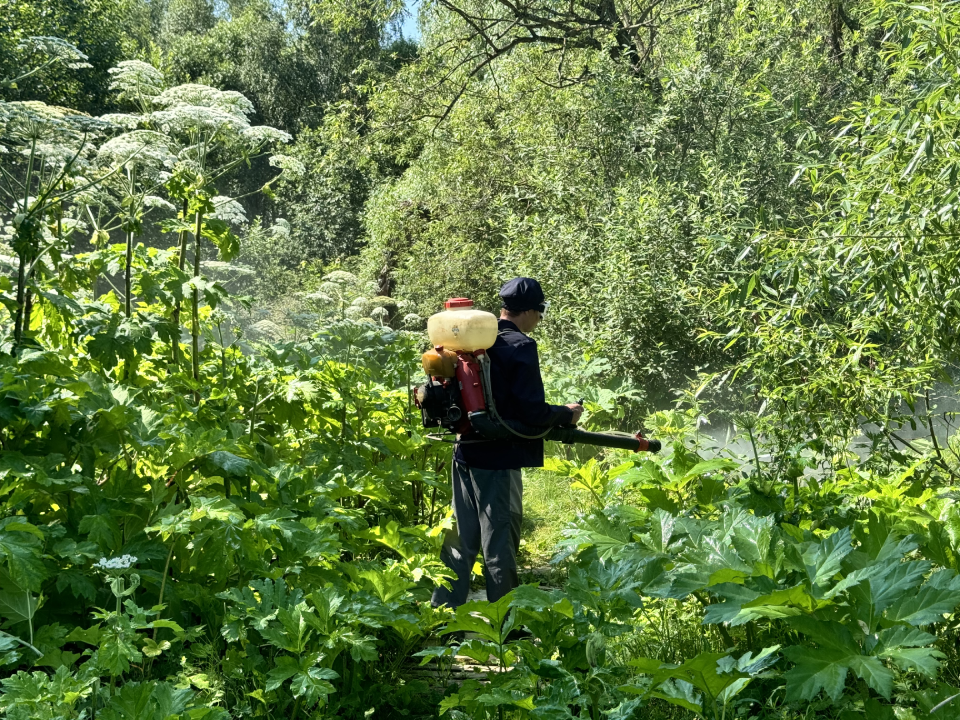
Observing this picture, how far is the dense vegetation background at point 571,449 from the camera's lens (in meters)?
2.41

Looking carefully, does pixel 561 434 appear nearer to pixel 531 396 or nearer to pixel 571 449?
pixel 531 396

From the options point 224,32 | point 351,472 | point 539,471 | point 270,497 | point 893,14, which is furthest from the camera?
point 224,32

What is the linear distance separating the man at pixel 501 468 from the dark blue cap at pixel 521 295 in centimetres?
15

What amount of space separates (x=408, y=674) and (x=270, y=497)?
0.94 m

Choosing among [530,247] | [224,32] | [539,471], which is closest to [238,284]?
[224,32]

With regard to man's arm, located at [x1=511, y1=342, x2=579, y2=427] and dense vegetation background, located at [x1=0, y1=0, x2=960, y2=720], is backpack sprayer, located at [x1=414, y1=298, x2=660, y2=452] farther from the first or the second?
dense vegetation background, located at [x1=0, y1=0, x2=960, y2=720]

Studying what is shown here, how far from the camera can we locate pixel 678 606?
13.8ft

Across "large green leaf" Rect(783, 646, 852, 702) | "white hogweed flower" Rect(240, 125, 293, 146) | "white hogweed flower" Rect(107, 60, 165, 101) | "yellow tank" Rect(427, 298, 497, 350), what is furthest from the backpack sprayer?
"white hogweed flower" Rect(107, 60, 165, 101)

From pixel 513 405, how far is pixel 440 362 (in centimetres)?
42

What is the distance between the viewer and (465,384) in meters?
4.26

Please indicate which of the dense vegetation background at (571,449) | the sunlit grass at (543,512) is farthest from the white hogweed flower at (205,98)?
the sunlit grass at (543,512)

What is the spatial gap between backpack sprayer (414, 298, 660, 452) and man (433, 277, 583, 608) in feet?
0.23

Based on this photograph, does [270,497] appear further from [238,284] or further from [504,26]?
[238,284]

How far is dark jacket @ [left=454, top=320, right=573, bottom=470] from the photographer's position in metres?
4.30
